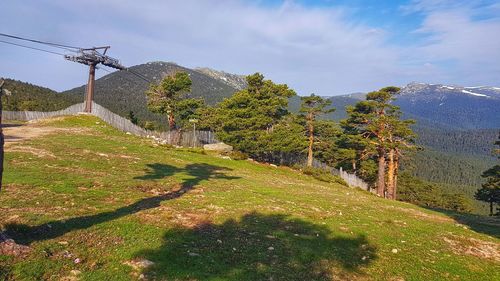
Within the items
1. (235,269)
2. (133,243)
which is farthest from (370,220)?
(133,243)

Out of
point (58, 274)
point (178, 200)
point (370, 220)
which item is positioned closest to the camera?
point (58, 274)

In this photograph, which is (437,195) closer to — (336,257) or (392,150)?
(392,150)

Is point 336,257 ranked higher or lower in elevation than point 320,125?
lower

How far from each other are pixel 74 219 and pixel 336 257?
27.2 feet

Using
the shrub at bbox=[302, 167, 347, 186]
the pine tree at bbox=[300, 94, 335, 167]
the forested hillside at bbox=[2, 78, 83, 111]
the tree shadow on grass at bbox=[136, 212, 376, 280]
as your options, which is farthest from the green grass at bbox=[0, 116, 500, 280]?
the forested hillside at bbox=[2, 78, 83, 111]

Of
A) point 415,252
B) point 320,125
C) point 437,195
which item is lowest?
point 437,195

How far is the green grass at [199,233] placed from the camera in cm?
999

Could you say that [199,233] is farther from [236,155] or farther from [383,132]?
[383,132]

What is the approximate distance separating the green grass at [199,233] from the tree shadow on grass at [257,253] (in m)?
0.04

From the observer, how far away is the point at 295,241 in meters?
13.3

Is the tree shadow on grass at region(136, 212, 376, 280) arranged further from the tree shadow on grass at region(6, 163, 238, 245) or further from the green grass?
the tree shadow on grass at region(6, 163, 238, 245)

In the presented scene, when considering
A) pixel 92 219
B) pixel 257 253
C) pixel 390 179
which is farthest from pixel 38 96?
pixel 257 253

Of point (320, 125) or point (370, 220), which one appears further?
point (320, 125)

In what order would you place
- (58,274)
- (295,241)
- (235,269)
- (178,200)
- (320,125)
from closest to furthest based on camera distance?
1. (58,274)
2. (235,269)
3. (295,241)
4. (178,200)
5. (320,125)
